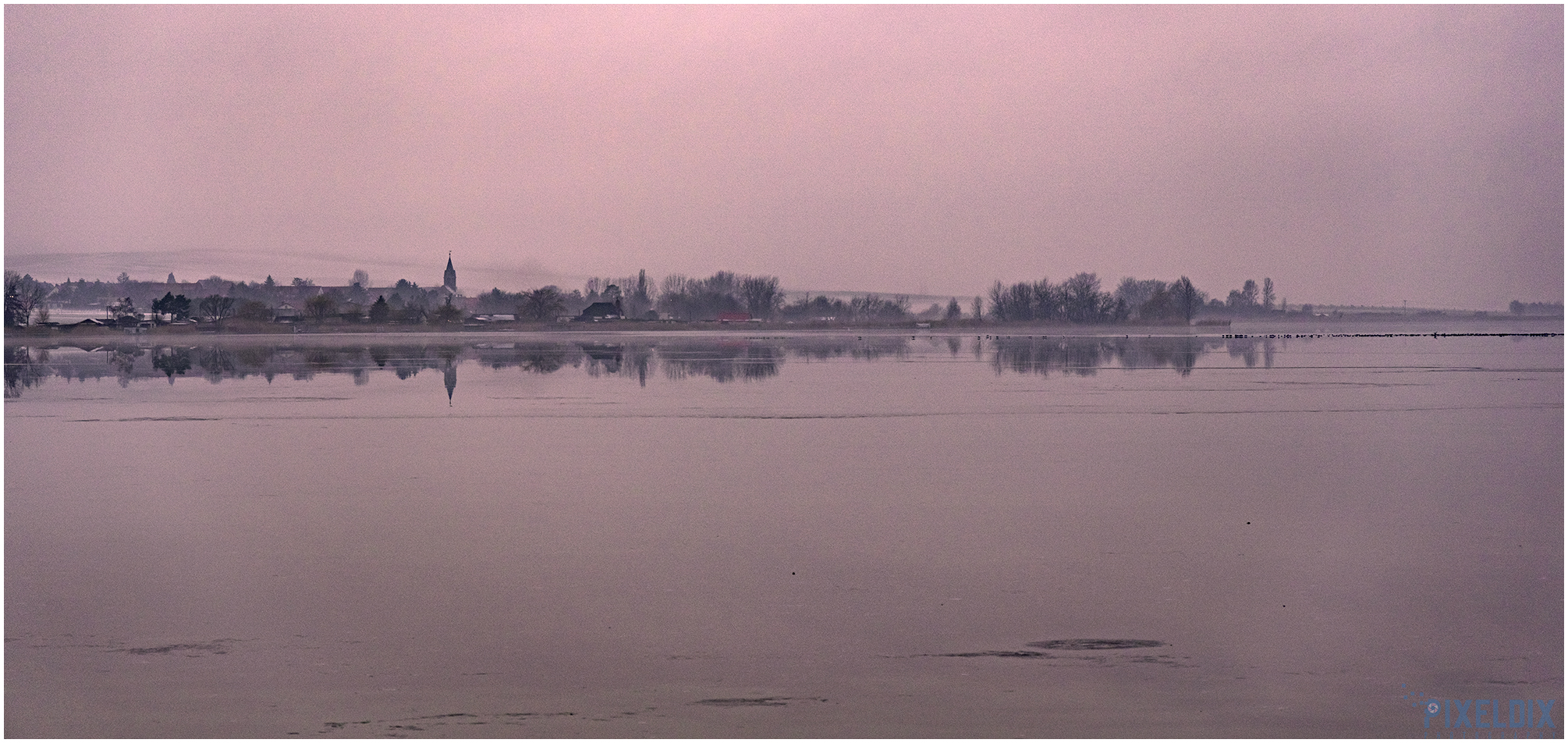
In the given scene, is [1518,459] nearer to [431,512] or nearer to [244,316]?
[431,512]

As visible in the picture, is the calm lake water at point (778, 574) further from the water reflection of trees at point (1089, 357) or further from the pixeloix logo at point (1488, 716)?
the water reflection of trees at point (1089, 357)

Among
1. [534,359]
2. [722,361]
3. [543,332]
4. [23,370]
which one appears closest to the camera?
[23,370]

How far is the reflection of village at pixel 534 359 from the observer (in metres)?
32.8

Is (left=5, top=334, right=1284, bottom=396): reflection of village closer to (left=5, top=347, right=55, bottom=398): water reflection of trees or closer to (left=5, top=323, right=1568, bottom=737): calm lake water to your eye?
(left=5, top=347, right=55, bottom=398): water reflection of trees

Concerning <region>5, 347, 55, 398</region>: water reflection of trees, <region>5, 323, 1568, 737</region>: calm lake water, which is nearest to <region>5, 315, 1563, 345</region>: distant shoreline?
<region>5, 347, 55, 398</region>: water reflection of trees

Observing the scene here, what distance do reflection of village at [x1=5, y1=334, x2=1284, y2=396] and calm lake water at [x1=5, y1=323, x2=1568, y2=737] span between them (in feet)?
39.4

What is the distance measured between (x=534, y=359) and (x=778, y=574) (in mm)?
34745

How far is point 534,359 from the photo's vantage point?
4225cm

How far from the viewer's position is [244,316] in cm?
11556

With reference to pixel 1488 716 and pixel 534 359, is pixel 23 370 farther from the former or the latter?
pixel 1488 716

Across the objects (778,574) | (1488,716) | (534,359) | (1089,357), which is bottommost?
(1488,716)

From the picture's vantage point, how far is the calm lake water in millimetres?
6195

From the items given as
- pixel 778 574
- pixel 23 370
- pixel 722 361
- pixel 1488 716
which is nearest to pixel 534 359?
pixel 722 361

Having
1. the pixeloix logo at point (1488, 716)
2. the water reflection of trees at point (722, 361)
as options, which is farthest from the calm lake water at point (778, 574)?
the water reflection of trees at point (722, 361)
